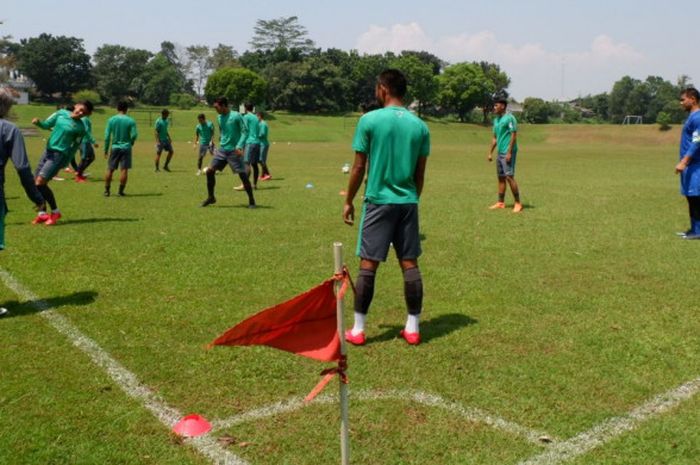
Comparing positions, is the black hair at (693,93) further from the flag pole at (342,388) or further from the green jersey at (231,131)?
the flag pole at (342,388)

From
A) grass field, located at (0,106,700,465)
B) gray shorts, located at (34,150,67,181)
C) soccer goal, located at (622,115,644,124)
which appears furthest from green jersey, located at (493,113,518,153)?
soccer goal, located at (622,115,644,124)

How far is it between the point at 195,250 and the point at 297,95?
83.7 meters

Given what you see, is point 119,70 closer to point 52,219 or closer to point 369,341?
point 52,219

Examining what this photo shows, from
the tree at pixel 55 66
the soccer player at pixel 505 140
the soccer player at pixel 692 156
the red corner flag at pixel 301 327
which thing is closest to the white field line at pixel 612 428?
the red corner flag at pixel 301 327

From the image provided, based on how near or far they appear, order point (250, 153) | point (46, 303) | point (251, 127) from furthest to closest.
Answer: point (251, 127) → point (250, 153) → point (46, 303)

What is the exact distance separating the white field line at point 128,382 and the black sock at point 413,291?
6.81 ft

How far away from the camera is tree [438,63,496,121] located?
9306cm

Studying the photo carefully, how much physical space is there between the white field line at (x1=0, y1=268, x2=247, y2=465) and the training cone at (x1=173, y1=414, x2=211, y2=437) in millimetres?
59

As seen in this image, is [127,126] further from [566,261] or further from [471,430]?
[471,430]

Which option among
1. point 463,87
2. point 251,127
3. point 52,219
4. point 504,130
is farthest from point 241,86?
point 52,219

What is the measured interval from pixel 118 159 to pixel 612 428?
41.6ft

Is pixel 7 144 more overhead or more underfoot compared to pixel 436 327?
more overhead

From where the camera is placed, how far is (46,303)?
6004 mm

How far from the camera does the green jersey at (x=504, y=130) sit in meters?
12.1
